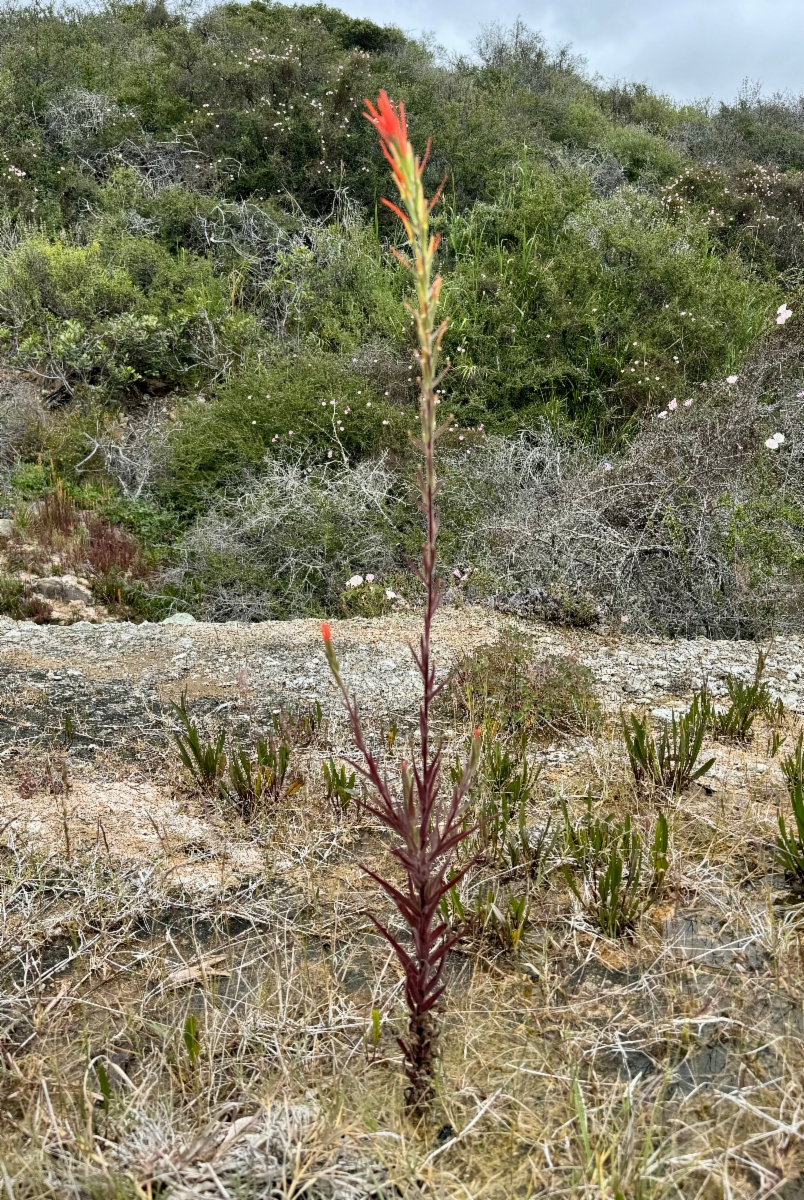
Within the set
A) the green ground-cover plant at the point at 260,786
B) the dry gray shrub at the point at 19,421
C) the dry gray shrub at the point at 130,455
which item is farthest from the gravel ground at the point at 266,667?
the dry gray shrub at the point at 19,421

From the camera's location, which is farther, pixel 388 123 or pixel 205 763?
pixel 205 763

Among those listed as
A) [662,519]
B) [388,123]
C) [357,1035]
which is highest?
[388,123]

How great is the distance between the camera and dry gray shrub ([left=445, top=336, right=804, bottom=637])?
4.93 meters

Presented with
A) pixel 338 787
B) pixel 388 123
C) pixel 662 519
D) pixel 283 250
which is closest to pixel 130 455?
pixel 283 250

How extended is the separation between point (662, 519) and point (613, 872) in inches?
148

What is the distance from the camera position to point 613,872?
193 centimetres

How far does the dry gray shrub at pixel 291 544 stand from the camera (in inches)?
233

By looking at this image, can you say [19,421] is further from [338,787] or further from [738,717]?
[738,717]

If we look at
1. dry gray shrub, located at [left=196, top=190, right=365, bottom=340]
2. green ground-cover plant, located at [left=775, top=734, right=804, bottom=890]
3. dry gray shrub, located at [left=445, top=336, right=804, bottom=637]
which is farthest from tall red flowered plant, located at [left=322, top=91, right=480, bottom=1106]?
dry gray shrub, located at [left=196, top=190, right=365, bottom=340]

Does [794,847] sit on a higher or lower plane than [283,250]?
lower

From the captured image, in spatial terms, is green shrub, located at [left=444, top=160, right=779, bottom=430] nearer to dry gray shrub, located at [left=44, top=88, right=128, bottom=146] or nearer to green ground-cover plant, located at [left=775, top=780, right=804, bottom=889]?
green ground-cover plant, located at [left=775, top=780, right=804, bottom=889]

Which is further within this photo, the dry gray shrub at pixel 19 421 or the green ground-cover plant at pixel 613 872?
the dry gray shrub at pixel 19 421

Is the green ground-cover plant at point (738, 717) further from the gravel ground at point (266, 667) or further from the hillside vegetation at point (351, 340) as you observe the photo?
the hillside vegetation at point (351, 340)

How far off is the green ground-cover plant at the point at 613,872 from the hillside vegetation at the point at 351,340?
2331mm
